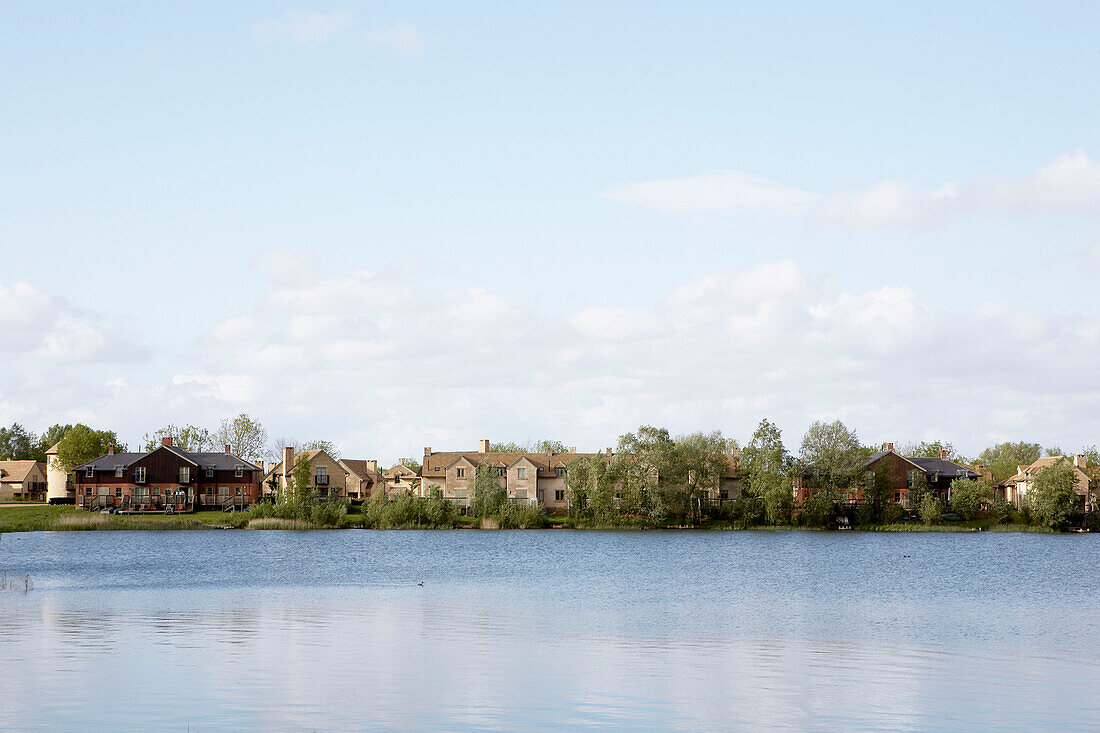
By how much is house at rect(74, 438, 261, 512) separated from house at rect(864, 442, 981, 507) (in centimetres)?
7125

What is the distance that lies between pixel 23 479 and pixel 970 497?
134m

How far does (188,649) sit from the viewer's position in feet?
96.0

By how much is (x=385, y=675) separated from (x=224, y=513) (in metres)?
98.5

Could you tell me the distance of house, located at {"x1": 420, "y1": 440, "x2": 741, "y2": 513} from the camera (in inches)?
4978

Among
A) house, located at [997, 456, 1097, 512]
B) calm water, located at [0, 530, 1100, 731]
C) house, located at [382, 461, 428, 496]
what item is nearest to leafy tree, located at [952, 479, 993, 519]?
house, located at [997, 456, 1097, 512]

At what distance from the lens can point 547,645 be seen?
31219 millimetres

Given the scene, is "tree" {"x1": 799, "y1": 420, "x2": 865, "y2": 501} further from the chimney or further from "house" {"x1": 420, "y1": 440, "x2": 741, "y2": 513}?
the chimney

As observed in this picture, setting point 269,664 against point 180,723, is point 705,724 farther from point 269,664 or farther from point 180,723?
point 269,664

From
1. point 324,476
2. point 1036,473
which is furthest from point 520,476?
point 1036,473

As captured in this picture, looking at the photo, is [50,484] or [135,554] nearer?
[135,554]

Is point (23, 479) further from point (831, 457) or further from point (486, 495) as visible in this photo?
point (831, 457)

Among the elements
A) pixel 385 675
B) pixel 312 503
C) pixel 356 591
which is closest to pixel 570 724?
pixel 385 675

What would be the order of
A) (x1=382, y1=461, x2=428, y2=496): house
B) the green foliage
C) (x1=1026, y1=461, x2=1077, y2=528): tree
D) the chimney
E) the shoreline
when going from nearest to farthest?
1. the shoreline
2. (x1=1026, y1=461, x2=1077, y2=528): tree
3. the green foliage
4. the chimney
5. (x1=382, y1=461, x2=428, y2=496): house

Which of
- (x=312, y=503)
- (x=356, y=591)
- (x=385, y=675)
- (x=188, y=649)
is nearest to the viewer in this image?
(x=385, y=675)
